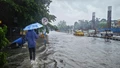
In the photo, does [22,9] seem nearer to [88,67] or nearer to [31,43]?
[31,43]

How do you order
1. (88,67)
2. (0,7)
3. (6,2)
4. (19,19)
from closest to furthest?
1. (88,67)
2. (6,2)
3. (0,7)
4. (19,19)

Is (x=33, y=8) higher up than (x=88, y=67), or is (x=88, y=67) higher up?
(x=33, y=8)

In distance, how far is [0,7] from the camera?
17125 mm

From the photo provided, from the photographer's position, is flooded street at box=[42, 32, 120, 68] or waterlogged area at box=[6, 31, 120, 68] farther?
flooded street at box=[42, 32, 120, 68]

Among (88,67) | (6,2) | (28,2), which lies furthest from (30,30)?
(28,2)

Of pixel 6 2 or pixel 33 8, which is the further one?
pixel 33 8

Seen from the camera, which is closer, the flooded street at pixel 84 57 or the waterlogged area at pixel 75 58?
the waterlogged area at pixel 75 58

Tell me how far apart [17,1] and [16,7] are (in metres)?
1.97

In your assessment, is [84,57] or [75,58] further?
[84,57]

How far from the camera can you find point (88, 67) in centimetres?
997

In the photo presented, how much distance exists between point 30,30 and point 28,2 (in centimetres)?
792

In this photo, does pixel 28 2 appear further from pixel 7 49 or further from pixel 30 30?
pixel 30 30

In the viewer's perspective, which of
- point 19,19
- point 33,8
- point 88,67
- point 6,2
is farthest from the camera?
point 19,19

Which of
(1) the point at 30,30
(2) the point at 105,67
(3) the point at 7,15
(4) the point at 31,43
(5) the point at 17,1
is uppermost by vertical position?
(5) the point at 17,1
